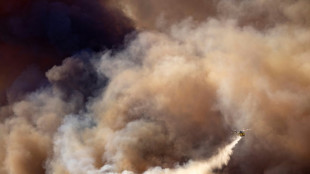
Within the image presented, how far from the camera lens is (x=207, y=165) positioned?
41.5 meters

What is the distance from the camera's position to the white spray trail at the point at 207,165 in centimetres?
3946

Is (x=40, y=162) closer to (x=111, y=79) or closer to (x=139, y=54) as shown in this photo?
(x=111, y=79)

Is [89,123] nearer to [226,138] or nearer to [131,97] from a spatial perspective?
[131,97]

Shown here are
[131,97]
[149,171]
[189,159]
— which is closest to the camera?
[149,171]

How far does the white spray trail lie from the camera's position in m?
39.5

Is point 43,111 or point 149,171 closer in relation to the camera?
point 149,171

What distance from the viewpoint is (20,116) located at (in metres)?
53.0

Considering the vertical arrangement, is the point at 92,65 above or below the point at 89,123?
above

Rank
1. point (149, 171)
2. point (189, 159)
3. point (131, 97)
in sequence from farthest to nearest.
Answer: point (131, 97) < point (189, 159) < point (149, 171)

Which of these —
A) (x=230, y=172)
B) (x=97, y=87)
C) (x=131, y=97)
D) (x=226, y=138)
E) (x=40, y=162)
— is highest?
→ (x=97, y=87)

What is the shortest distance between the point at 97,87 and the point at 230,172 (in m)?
23.0

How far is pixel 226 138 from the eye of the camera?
146 ft

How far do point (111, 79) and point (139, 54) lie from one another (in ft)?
19.2

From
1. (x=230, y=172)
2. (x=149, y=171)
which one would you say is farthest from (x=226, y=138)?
(x=149, y=171)
